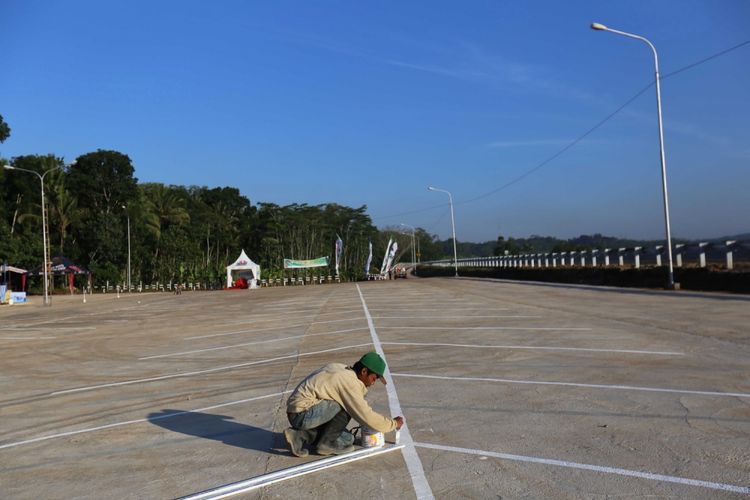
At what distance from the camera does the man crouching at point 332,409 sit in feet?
17.4

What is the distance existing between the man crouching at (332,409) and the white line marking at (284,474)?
18cm

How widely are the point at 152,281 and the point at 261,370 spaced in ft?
221

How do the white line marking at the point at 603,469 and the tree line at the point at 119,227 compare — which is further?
the tree line at the point at 119,227

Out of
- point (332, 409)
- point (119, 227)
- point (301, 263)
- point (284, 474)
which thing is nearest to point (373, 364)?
point (332, 409)

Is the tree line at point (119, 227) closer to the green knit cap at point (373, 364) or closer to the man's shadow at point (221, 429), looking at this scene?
the man's shadow at point (221, 429)

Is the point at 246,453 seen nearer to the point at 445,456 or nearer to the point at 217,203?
the point at 445,456

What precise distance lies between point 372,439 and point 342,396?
1.74 feet

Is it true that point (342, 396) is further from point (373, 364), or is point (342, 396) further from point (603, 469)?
point (603, 469)

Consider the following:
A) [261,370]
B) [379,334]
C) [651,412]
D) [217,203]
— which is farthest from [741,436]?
[217,203]

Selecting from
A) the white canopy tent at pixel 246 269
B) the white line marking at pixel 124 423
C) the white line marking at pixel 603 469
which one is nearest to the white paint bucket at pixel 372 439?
the white line marking at pixel 603 469

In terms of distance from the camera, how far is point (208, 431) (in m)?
6.54

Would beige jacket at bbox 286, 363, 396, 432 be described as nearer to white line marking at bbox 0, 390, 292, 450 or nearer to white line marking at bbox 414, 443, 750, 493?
white line marking at bbox 414, 443, 750, 493

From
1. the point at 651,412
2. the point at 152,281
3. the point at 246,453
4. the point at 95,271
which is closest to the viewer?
the point at 246,453

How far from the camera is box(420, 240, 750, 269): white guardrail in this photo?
24.0 m
